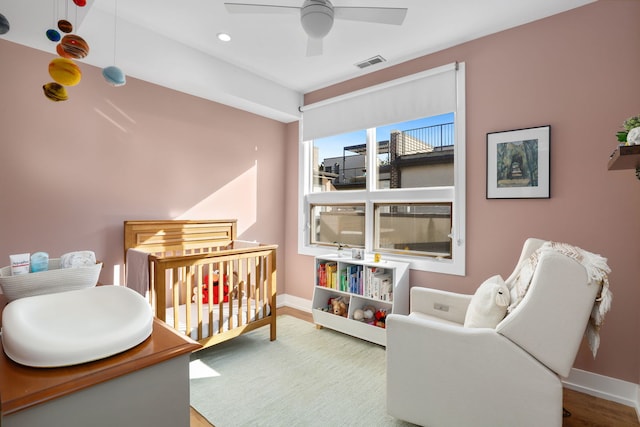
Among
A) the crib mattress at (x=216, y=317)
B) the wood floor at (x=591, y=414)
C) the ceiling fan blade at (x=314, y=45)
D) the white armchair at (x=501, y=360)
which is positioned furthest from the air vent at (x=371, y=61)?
the wood floor at (x=591, y=414)

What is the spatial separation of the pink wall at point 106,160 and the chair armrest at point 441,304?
2.08 metres

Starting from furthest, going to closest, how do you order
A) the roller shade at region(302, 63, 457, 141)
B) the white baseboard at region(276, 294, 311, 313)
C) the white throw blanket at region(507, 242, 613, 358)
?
the white baseboard at region(276, 294, 311, 313)
the roller shade at region(302, 63, 457, 141)
the white throw blanket at region(507, 242, 613, 358)

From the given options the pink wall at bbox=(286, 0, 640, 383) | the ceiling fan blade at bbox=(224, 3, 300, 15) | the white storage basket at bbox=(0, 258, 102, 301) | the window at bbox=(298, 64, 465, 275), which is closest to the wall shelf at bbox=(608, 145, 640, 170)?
the pink wall at bbox=(286, 0, 640, 383)

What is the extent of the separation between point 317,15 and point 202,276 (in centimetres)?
234

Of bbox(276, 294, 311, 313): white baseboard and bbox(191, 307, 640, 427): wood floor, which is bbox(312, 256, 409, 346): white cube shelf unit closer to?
bbox(276, 294, 311, 313): white baseboard

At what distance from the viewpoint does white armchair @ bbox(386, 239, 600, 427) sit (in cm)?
141

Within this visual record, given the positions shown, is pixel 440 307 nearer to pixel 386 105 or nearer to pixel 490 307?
pixel 490 307

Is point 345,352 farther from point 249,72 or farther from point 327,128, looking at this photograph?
point 249,72

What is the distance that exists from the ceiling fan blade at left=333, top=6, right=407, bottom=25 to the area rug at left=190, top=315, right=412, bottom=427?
228 centimetres

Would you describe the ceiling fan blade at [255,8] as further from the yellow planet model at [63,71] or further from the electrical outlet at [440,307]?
the electrical outlet at [440,307]

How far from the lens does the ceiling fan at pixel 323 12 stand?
5.74ft

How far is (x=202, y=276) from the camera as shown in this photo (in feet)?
9.81

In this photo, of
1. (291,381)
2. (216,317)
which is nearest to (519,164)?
(291,381)

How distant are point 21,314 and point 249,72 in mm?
3002
